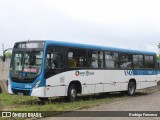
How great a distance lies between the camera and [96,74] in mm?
19688

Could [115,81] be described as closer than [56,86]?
No

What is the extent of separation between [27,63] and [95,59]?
179 inches

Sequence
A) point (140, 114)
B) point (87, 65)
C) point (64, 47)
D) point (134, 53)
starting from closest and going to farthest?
point (140, 114)
point (64, 47)
point (87, 65)
point (134, 53)

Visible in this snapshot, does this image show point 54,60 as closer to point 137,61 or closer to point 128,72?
point 128,72

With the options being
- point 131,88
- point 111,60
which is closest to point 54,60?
point 111,60

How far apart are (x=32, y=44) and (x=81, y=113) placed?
4.53m

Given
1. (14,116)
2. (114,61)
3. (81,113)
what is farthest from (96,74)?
(14,116)

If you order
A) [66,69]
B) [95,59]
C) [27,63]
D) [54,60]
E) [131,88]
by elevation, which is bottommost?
[131,88]

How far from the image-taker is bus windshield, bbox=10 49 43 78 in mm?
16152

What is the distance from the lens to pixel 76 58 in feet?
59.8

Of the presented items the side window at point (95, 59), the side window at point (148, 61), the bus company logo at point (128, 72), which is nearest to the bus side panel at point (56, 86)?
the side window at point (95, 59)

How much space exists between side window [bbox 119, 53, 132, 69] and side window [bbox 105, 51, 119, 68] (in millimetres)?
565

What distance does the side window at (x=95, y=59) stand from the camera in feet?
63.2

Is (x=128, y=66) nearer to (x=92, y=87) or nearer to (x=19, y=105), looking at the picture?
(x=92, y=87)
